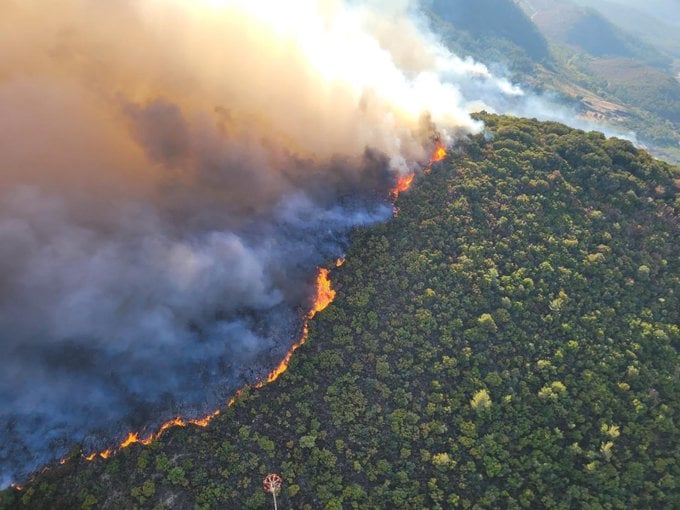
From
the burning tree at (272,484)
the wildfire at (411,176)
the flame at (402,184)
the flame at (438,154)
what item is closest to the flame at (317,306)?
the burning tree at (272,484)

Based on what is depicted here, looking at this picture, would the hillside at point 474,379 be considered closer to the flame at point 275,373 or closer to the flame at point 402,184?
the flame at point 275,373

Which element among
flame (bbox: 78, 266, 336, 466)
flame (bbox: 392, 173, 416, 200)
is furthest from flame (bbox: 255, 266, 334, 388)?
flame (bbox: 392, 173, 416, 200)

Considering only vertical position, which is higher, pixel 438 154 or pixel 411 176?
pixel 438 154

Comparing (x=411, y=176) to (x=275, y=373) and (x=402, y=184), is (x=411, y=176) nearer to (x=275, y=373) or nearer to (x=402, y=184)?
(x=402, y=184)

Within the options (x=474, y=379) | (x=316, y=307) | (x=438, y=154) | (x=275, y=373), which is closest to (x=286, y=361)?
(x=275, y=373)

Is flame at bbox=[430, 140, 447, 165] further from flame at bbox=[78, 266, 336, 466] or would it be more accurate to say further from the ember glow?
the ember glow

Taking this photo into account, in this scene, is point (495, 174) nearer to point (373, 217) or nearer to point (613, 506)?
point (373, 217)

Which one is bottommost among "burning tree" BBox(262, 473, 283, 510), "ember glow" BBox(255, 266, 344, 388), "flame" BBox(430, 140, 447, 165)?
"burning tree" BBox(262, 473, 283, 510)

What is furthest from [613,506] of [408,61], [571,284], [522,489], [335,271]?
[408,61]
